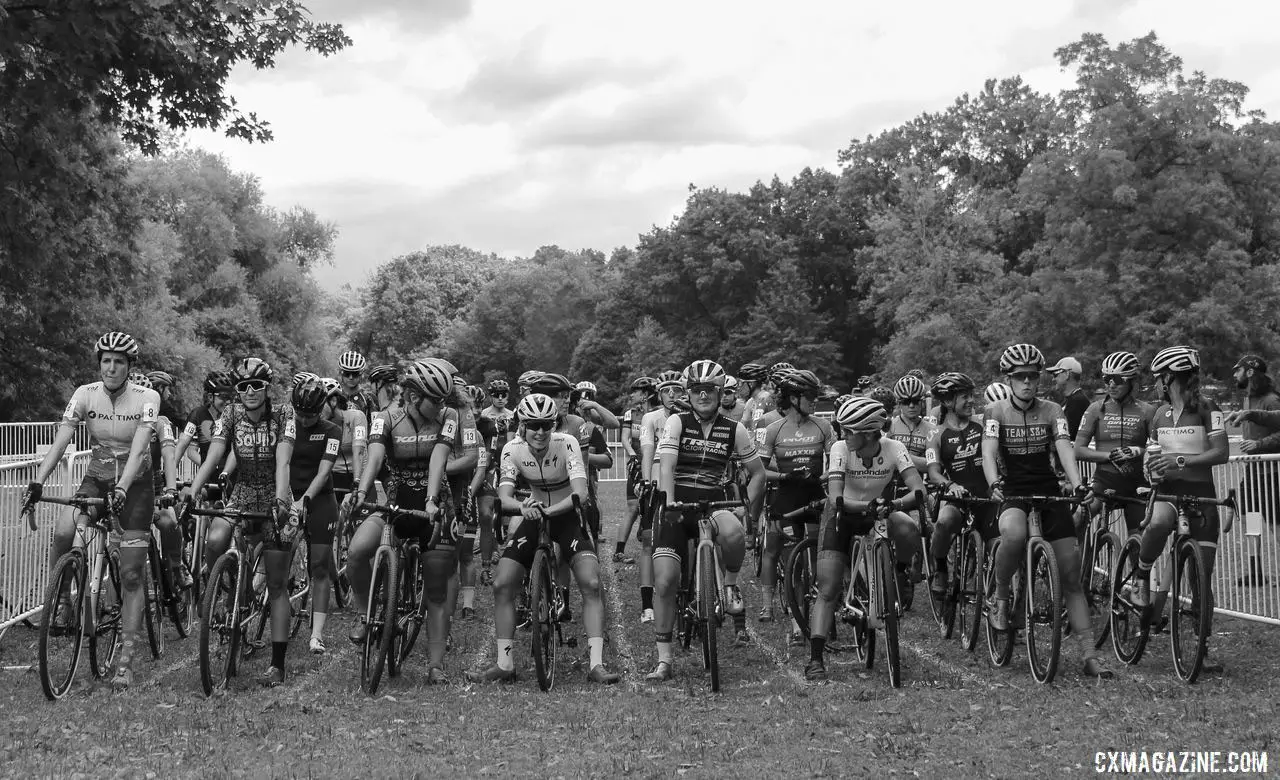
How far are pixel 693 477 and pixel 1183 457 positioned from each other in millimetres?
3355

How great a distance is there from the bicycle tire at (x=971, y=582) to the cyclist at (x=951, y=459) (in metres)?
0.28

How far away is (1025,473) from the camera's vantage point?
8898mm

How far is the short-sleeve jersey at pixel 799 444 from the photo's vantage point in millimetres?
10531

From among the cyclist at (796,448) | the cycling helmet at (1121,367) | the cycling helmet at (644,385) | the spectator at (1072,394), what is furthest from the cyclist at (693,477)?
the cycling helmet at (644,385)

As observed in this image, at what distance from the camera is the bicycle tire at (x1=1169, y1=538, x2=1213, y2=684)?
26.7 ft

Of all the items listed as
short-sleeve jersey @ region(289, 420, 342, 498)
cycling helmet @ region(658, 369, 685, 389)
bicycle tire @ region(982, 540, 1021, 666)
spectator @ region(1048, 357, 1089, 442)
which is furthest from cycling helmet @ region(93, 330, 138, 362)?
spectator @ region(1048, 357, 1089, 442)

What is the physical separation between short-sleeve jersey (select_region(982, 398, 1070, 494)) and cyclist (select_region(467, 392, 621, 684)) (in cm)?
285

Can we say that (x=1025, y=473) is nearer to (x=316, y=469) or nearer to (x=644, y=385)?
(x=316, y=469)

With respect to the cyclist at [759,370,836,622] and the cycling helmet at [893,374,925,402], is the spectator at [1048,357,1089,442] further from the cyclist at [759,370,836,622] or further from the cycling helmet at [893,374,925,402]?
the cyclist at [759,370,836,622]

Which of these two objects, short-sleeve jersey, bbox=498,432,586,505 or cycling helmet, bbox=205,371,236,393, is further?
cycling helmet, bbox=205,371,236,393

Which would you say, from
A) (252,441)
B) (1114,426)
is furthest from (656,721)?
(1114,426)

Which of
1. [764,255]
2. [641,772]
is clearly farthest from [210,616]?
[764,255]

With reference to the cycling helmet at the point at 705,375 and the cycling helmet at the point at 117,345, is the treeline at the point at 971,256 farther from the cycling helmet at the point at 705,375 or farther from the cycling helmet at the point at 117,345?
the cycling helmet at the point at 117,345

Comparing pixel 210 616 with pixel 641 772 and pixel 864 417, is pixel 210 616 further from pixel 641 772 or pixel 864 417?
pixel 864 417
